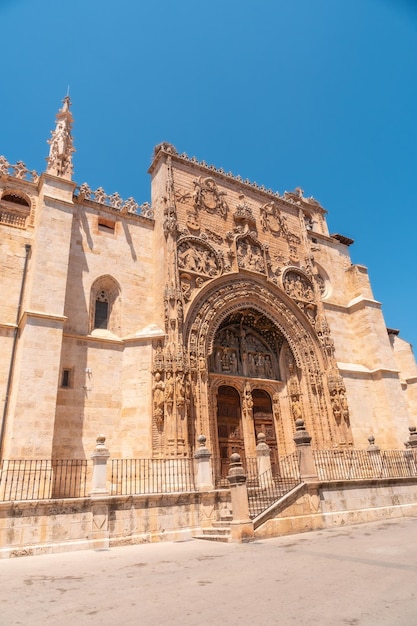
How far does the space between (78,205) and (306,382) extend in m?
11.7

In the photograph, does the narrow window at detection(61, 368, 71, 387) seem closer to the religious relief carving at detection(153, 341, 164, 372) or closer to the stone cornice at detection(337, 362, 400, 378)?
the religious relief carving at detection(153, 341, 164, 372)

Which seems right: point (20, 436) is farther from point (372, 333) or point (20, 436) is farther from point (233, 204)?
point (372, 333)

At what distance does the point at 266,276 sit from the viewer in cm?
1791

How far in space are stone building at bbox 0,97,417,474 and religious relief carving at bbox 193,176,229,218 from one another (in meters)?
0.07

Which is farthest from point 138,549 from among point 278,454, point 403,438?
point 403,438

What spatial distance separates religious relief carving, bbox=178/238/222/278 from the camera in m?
16.0

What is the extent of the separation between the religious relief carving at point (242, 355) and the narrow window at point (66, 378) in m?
5.57

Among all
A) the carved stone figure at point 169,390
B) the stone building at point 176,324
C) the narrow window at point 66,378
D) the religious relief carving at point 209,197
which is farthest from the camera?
the religious relief carving at point 209,197

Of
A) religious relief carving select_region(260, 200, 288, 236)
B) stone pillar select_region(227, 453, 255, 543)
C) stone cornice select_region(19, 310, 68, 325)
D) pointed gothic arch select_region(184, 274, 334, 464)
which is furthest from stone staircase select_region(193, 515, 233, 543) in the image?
religious relief carving select_region(260, 200, 288, 236)

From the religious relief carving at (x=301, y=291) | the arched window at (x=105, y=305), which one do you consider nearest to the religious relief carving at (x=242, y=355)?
the religious relief carving at (x=301, y=291)

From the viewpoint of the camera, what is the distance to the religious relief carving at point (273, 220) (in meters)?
19.9

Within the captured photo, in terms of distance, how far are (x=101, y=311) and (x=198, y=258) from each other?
4.39 metres

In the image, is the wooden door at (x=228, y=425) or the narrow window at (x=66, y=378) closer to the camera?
the narrow window at (x=66, y=378)

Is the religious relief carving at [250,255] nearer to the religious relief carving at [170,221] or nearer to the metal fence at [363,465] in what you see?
the religious relief carving at [170,221]
